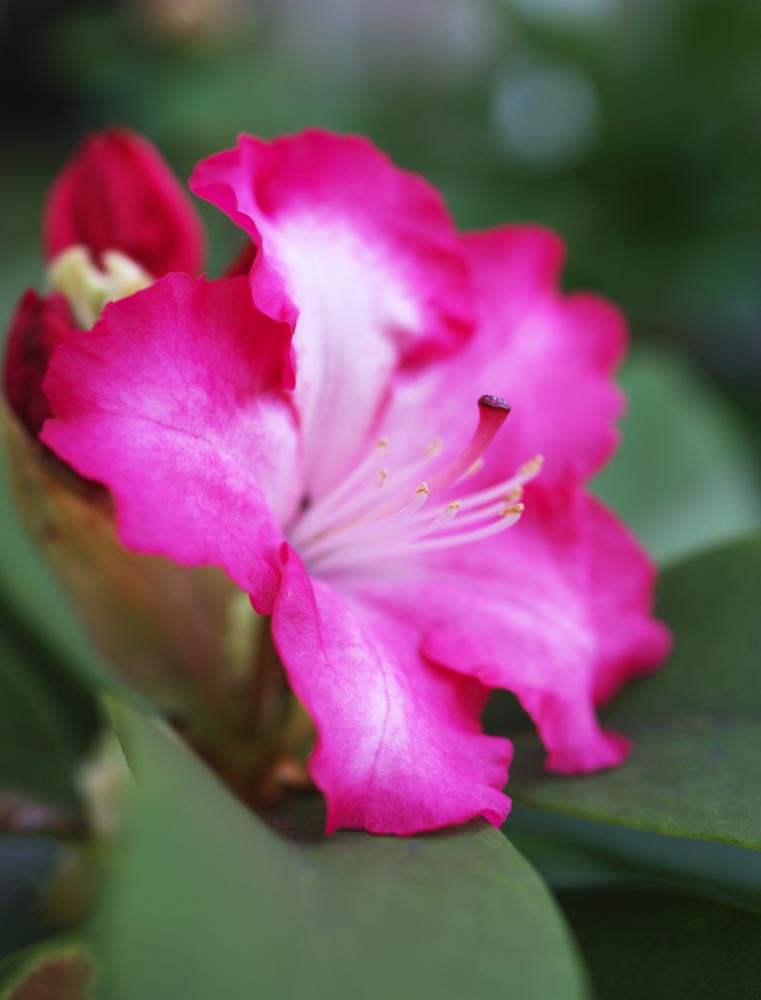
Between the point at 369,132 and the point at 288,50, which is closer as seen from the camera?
the point at 369,132

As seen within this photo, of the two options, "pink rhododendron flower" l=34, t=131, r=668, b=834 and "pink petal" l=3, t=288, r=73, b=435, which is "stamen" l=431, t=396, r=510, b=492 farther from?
"pink petal" l=3, t=288, r=73, b=435

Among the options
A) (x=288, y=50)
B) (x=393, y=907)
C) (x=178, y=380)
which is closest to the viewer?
(x=393, y=907)

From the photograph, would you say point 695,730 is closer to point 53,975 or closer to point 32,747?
point 53,975

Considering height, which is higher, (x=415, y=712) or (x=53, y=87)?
(x=415, y=712)

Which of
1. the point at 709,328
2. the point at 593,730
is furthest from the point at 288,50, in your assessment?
the point at 593,730

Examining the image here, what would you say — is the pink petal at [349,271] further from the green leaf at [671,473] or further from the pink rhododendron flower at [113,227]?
the green leaf at [671,473]

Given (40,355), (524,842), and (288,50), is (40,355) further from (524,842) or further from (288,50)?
(288,50)

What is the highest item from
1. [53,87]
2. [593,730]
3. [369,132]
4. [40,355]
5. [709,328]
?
[40,355]
